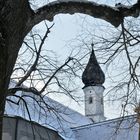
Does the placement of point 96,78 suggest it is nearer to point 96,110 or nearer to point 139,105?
point 96,110

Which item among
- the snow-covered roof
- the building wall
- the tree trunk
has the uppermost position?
the building wall

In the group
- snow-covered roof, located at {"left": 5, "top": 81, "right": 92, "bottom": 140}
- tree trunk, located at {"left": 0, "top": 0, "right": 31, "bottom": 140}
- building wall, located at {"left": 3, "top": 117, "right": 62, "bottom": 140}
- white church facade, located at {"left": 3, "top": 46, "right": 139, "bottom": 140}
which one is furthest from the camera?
building wall, located at {"left": 3, "top": 117, "right": 62, "bottom": 140}

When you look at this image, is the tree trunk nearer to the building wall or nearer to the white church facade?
the white church facade

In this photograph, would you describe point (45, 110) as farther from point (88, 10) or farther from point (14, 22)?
point (14, 22)

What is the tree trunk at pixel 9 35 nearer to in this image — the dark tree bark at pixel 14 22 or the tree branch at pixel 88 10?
the dark tree bark at pixel 14 22

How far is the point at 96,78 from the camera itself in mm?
A: 35594

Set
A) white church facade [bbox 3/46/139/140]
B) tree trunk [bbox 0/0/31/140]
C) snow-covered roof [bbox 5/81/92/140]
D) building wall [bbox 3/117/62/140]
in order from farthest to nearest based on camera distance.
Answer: building wall [bbox 3/117/62/140] < white church facade [bbox 3/46/139/140] < snow-covered roof [bbox 5/81/92/140] < tree trunk [bbox 0/0/31/140]

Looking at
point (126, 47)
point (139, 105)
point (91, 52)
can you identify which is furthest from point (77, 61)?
point (126, 47)

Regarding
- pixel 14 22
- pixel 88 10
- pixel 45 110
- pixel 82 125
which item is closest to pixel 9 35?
pixel 14 22

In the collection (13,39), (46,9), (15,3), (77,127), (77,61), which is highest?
(77,127)

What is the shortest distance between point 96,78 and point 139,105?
85.7 ft

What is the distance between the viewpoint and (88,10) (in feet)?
17.7

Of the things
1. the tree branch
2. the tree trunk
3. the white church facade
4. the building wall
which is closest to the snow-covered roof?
the white church facade

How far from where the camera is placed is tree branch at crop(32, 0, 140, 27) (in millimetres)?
5211
